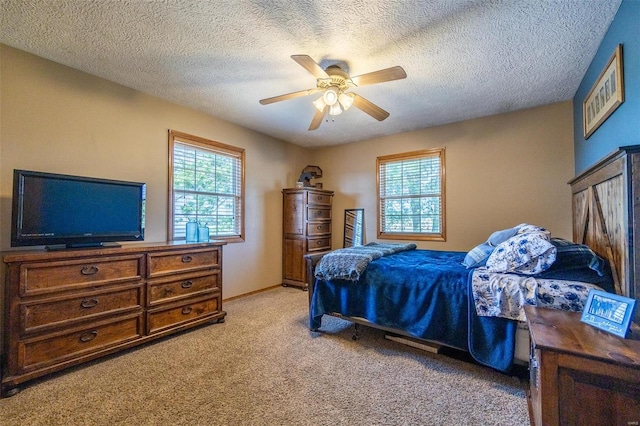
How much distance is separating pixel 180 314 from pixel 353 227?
10.3 feet

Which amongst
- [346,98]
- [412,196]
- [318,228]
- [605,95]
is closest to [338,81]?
[346,98]

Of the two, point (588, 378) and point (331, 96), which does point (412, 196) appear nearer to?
point (331, 96)

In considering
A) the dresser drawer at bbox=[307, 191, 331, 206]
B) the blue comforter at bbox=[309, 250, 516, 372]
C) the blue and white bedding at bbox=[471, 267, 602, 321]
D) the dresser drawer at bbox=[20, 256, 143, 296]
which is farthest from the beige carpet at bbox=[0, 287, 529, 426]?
the dresser drawer at bbox=[307, 191, 331, 206]

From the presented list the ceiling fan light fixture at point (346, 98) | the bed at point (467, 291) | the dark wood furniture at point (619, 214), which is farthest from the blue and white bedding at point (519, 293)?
the ceiling fan light fixture at point (346, 98)

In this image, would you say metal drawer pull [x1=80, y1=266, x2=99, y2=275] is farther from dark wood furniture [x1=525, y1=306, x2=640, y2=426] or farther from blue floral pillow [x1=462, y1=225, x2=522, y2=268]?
blue floral pillow [x1=462, y1=225, x2=522, y2=268]

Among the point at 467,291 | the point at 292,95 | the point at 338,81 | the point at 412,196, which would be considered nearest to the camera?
the point at 467,291

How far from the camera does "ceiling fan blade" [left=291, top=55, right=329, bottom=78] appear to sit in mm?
1923

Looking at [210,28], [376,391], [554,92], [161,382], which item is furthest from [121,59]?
[554,92]

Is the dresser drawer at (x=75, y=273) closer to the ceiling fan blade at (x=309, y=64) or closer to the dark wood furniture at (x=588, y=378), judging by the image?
the ceiling fan blade at (x=309, y=64)

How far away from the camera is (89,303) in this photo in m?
2.17

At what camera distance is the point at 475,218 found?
12.8ft

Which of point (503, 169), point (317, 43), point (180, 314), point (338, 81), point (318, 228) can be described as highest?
point (317, 43)

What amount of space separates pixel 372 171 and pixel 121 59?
12.1 feet

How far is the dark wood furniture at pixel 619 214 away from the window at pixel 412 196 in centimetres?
201
